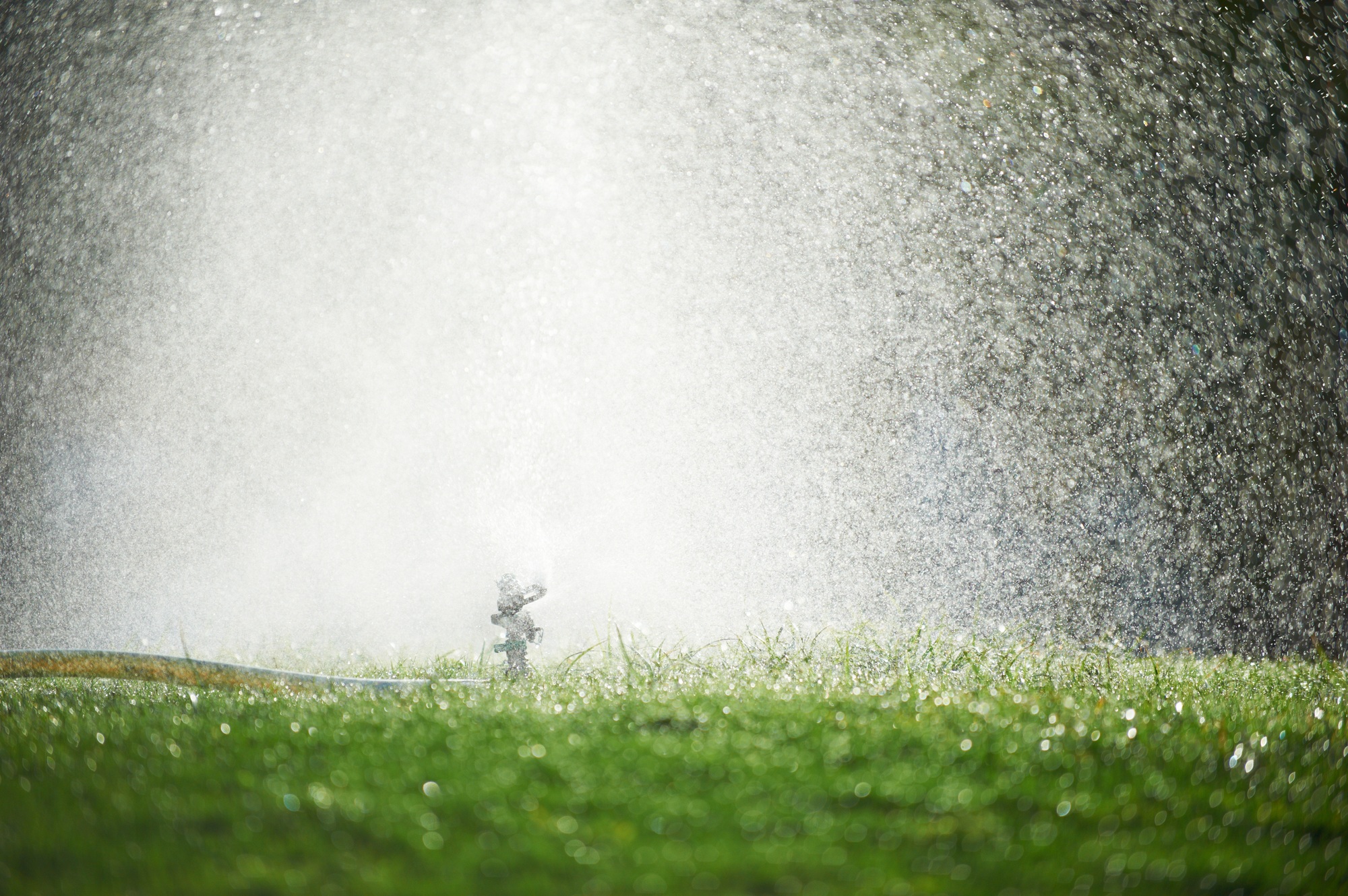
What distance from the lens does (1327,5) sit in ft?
16.0

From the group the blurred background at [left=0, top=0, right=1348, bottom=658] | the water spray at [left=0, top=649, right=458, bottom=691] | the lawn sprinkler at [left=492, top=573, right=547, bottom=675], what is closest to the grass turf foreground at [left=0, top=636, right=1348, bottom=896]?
the water spray at [left=0, top=649, right=458, bottom=691]

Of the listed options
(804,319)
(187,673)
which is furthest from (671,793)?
(804,319)

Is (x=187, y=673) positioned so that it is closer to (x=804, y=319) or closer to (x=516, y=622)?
(x=516, y=622)

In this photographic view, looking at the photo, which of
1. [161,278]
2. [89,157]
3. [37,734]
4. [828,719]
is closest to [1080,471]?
[828,719]

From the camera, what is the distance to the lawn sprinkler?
304 centimetres

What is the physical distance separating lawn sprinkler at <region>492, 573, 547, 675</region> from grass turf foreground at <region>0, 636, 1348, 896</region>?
1.54 feet

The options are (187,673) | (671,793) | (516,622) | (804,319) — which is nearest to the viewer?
A: (671,793)

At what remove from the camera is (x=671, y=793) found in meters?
1.58

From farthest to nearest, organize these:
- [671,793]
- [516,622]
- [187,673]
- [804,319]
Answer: [804,319], [516,622], [187,673], [671,793]

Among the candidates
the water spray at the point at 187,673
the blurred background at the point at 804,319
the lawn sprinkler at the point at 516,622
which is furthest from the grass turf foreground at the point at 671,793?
the blurred background at the point at 804,319

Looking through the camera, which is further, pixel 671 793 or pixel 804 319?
pixel 804 319

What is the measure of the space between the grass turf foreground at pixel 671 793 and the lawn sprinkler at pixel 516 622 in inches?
18.5

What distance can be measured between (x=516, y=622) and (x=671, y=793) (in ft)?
5.22

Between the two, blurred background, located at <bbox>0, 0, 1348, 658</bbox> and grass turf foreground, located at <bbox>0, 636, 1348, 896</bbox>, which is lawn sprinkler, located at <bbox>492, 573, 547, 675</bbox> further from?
blurred background, located at <bbox>0, 0, 1348, 658</bbox>
